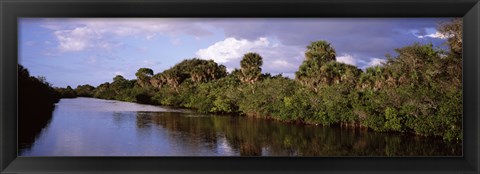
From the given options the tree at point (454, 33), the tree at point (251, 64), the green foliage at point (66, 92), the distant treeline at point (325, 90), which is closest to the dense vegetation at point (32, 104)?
the green foliage at point (66, 92)

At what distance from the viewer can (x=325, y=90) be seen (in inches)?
163

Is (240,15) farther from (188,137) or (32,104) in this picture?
(32,104)

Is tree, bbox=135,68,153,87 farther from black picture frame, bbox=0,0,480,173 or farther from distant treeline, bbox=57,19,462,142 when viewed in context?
black picture frame, bbox=0,0,480,173

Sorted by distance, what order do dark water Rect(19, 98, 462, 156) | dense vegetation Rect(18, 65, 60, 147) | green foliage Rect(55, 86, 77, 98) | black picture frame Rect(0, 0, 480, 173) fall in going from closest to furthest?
black picture frame Rect(0, 0, 480, 173) < dense vegetation Rect(18, 65, 60, 147) < dark water Rect(19, 98, 462, 156) < green foliage Rect(55, 86, 77, 98)

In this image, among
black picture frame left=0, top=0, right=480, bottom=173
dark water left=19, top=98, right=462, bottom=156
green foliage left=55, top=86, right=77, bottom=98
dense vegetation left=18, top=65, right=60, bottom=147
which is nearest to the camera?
black picture frame left=0, top=0, right=480, bottom=173

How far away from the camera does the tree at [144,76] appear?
12.6 feet

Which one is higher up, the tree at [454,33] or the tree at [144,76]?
the tree at [454,33]

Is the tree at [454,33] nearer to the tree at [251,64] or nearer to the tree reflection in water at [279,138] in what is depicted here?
the tree reflection in water at [279,138]

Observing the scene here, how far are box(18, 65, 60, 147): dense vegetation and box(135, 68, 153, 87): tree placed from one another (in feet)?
2.35

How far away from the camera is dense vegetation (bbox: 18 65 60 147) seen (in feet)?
11.2

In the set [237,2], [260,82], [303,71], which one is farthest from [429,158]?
[237,2]

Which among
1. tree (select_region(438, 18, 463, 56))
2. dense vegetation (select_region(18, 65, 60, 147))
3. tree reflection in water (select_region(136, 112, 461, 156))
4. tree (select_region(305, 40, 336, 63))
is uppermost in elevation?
tree (select_region(438, 18, 463, 56))

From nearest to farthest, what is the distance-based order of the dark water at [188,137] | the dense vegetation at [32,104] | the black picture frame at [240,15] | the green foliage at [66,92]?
the black picture frame at [240,15] → the dense vegetation at [32,104] → the dark water at [188,137] → the green foliage at [66,92]

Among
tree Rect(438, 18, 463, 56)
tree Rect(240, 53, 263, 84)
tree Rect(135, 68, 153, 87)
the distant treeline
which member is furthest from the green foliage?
tree Rect(438, 18, 463, 56)
